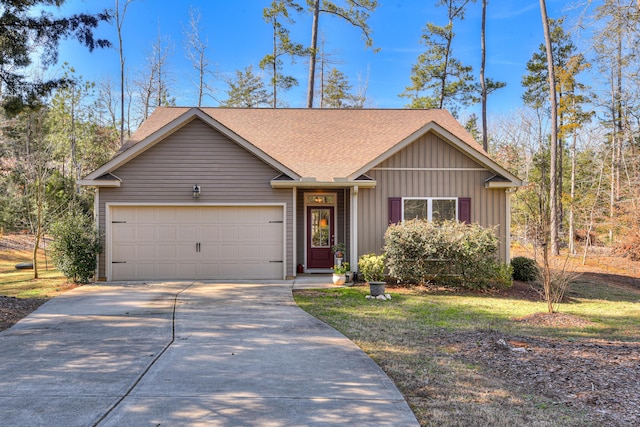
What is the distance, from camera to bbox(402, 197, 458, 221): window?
39.9 ft

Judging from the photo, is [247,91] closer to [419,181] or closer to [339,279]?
A: [419,181]

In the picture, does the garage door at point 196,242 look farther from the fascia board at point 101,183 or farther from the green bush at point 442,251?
the green bush at point 442,251

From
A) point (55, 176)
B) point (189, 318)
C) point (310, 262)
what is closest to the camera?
point (189, 318)

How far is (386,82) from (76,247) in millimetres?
24742

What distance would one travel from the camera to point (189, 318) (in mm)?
7340

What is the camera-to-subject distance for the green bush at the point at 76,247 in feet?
36.1

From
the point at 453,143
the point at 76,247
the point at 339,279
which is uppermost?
the point at 453,143

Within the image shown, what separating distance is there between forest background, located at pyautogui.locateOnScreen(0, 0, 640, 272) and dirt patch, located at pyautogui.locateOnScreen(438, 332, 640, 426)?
10.3 metres

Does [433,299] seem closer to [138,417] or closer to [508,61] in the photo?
[138,417]

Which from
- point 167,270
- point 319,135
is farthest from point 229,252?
point 319,135

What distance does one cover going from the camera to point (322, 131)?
1527 cm

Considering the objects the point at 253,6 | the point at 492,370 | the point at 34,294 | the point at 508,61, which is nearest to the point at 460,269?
the point at 492,370

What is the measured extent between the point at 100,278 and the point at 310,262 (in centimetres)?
598

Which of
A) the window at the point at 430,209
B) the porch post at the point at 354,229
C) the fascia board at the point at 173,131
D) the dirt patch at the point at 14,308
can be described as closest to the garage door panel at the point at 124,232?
the fascia board at the point at 173,131
